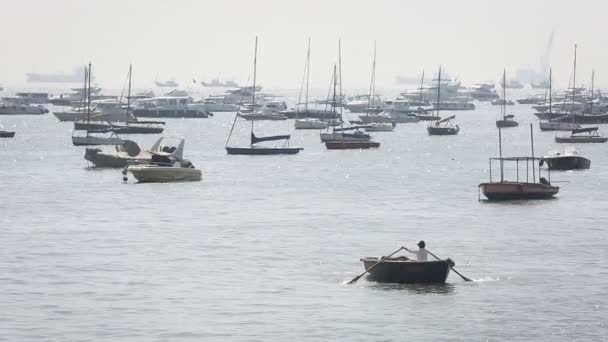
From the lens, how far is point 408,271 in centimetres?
6631

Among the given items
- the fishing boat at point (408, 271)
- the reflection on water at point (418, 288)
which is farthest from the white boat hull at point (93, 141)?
the reflection on water at point (418, 288)

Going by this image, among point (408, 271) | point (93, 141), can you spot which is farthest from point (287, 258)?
point (93, 141)

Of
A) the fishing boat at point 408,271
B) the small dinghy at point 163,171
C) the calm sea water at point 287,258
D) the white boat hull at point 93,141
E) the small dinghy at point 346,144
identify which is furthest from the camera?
the small dinghy at point 346,144

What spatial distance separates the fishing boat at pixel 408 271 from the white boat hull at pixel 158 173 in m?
56.3

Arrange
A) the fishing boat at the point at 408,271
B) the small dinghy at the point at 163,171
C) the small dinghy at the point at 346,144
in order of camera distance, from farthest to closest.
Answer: the small dinghy at the point at 346,144, the small dinghy at the point at 163,171, the fishing boat at the point at 408,271

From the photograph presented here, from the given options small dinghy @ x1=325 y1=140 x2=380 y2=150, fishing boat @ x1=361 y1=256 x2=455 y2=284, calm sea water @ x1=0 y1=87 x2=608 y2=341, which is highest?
small dinghy @ x1=325 y1=140 x2=380 y2=150

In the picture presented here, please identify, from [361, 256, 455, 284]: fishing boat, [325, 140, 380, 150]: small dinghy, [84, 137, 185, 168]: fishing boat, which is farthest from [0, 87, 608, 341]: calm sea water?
[325, 140, 380, 150]: small dinghy

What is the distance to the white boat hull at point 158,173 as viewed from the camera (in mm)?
122250

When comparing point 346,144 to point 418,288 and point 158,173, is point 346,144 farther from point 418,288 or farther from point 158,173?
point 418,288

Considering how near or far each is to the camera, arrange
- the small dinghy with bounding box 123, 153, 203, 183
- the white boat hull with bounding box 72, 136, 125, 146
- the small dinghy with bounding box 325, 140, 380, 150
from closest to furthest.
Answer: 1. the small dinghy with bounding box 123, 153, 203, 183
2. the white boat hull with bounding box 72, 136, 125, 146
3. the small dinghy with bounding box 325, 140, 380, 150

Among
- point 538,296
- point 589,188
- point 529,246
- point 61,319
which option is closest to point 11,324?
point 61,319

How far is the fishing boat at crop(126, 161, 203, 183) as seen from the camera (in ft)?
401

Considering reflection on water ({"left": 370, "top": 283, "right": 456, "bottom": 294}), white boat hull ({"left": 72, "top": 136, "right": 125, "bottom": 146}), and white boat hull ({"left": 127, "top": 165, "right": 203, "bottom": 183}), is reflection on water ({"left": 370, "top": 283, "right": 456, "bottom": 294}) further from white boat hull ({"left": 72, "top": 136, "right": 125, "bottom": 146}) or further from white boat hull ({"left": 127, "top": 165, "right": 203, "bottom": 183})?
white boat hull ({"left": 72, "top": 136, "right": 125, "bottom": 146})

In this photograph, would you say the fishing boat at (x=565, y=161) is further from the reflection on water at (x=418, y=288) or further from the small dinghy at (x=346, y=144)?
the reflection on water at (x=418, y=288)
